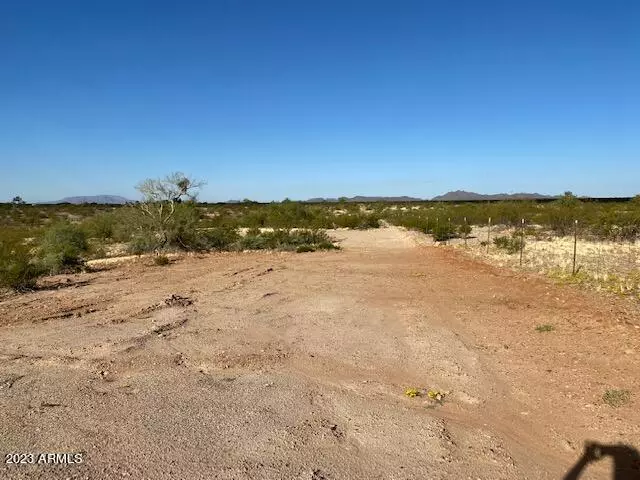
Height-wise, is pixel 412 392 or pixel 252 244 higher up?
pixel 252 244

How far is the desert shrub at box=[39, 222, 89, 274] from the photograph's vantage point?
17797 millimetres

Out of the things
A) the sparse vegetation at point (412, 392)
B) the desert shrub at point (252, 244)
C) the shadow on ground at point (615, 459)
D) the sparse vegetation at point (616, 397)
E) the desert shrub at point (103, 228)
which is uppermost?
the desert shrub at point (103, 228)

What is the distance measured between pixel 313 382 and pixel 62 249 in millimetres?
16022

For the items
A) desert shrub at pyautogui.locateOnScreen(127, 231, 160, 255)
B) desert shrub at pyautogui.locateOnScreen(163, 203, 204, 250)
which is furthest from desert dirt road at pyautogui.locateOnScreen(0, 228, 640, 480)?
desert shrub at pyautogui.locateOnScreen(163, 203, 204, 250)

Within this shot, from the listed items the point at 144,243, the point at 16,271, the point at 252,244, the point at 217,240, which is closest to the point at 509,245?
the point at 252,244

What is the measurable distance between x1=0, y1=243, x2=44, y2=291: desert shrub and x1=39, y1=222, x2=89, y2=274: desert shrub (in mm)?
1506

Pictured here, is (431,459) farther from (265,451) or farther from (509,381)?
(509,381)

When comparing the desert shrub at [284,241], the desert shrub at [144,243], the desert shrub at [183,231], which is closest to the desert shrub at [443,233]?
the desert shrub at [284,241]

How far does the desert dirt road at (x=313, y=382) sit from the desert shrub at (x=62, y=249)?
4297mm

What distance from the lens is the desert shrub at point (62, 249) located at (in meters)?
17.8

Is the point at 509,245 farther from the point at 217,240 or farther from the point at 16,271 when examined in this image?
the point at 16,271

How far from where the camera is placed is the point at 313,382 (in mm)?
7117

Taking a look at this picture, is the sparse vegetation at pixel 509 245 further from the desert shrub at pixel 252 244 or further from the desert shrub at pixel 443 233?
the desert shrub at pixel 252 244

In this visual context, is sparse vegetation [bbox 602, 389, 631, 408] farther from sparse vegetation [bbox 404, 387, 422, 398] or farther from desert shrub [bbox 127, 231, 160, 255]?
desert shrub [bbox 127, 231, 160, 255]
